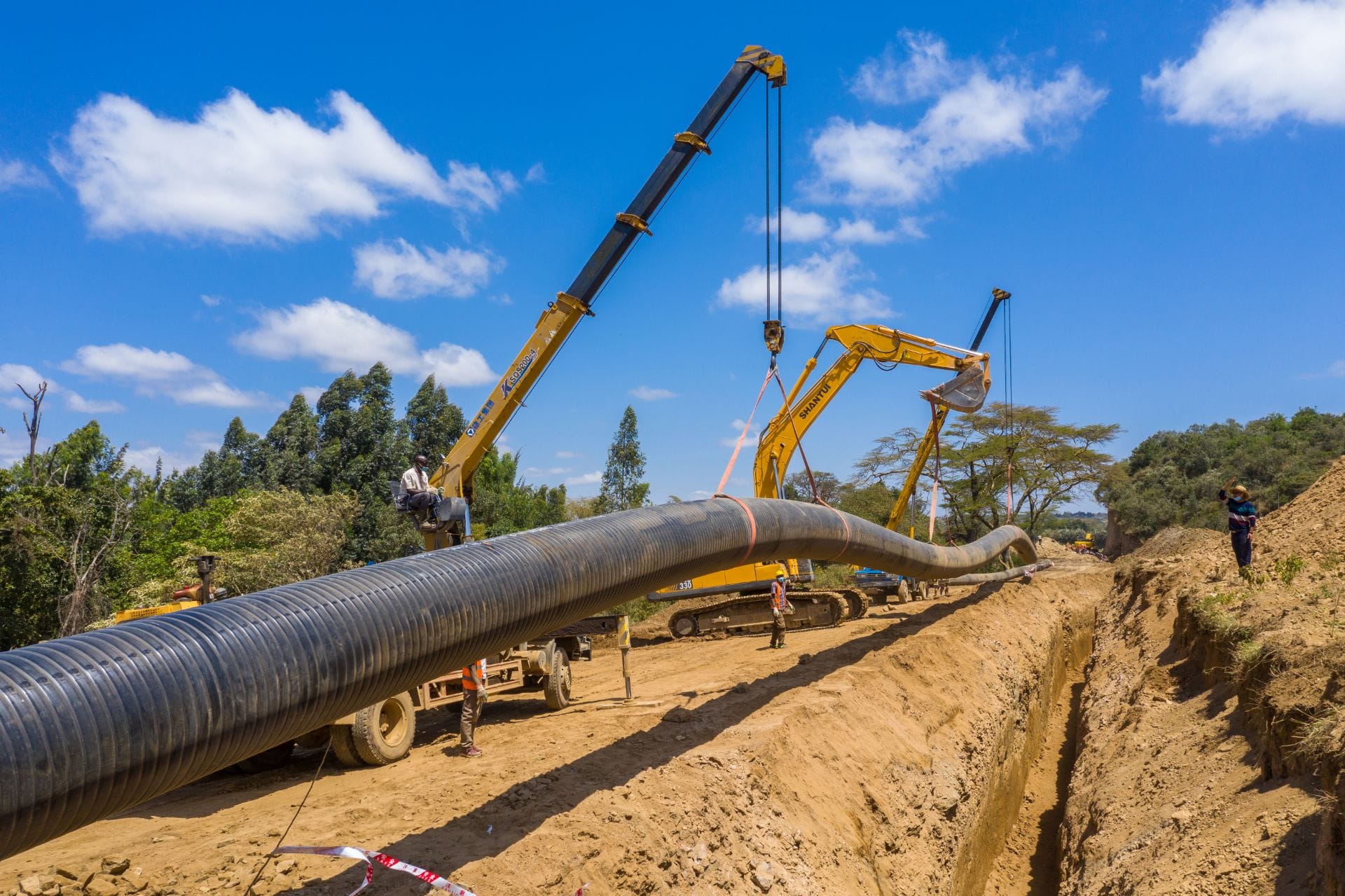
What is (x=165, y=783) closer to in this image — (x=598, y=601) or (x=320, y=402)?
(x=598, y=601)

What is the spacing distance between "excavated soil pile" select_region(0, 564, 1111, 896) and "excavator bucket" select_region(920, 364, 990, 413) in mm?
5568

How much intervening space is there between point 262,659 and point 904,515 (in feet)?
71.5

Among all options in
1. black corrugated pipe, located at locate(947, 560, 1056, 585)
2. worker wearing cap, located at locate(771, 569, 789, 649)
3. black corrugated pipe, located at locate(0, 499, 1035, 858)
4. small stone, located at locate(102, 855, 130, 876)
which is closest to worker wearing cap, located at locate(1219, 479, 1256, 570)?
worker wearing cap, located at locate(771, 569, 789, 649)

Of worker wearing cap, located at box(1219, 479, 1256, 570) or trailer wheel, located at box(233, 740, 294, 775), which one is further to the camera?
worker wearing cap, located at box(1219, 479, 1256, 570)

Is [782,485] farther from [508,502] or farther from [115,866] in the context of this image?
[508,502]

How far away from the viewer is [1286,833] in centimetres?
596

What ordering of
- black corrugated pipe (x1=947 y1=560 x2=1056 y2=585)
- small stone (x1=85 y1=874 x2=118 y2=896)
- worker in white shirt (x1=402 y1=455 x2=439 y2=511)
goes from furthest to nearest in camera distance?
black corrugated pipe (x1=947 y1=560 x2=1056 y2=585), worker in white shirt (x1=402 y1=455 x2=439 y2=511), small stone (x1=85 y1=874 x2=118 y2=896)

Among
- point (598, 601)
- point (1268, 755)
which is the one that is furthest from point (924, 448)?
point (598, 601)

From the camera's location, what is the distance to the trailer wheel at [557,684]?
460 inches

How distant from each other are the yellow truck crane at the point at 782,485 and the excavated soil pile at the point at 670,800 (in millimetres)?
4718

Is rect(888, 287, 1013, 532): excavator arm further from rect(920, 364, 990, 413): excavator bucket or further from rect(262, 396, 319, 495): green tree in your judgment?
rect(262, 396, 319, 495): green tree

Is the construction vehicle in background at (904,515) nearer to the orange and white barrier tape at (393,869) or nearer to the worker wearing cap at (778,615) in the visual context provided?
the worker wearing cap at (778,615)

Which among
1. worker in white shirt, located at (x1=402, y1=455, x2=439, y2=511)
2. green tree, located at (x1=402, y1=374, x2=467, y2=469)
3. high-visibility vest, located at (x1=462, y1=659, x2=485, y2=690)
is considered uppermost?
green tree, located at (x1=402, y1=374, x2=467, y2=469)

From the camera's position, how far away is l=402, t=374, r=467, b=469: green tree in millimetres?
43625
